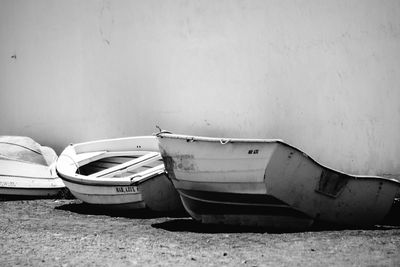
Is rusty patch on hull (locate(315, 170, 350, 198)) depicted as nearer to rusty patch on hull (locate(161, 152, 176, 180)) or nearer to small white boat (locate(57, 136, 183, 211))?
rusty patch on hull (locate(161, 152, 176, 180))

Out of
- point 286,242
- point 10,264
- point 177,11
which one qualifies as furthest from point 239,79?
point 10,264

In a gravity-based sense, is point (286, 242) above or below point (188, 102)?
below

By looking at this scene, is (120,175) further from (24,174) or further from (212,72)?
(212,72)

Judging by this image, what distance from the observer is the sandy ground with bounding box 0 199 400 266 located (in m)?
4.53

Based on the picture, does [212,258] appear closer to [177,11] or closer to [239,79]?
[239,79]

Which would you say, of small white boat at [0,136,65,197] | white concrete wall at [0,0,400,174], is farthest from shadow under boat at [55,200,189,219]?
white concrete wall at [0,0,400,174]

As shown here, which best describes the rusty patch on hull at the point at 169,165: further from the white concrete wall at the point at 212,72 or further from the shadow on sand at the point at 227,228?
the white concrete wall at the point at 212,72

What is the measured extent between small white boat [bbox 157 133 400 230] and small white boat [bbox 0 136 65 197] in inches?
97.2

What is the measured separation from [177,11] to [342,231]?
3.76 metres

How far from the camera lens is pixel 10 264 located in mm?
4547

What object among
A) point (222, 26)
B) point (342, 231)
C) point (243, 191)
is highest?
point (222, 26)

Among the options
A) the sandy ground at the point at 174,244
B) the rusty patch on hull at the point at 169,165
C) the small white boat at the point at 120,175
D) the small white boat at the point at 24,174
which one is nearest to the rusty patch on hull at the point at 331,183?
the sandy ground at the point at 174,244

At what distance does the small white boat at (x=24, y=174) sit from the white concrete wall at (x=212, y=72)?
1041mm

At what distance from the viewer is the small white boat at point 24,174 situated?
25.2ft
